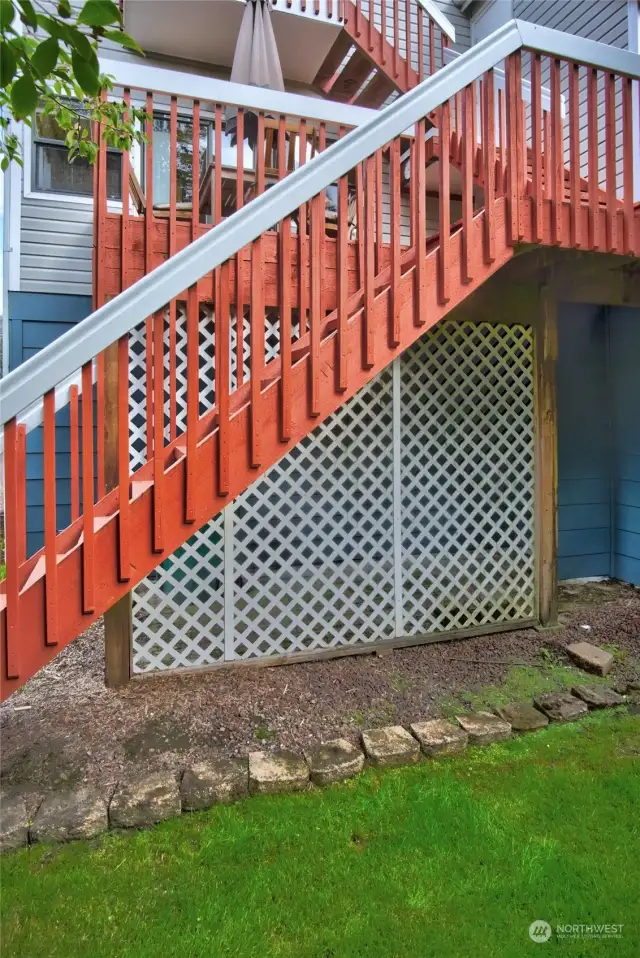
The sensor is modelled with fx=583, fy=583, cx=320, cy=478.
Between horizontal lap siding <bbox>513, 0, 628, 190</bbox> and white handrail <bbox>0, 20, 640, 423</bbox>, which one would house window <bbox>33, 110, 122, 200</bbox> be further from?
horizontal lap siding <bbox>513, 0, 628, 190</bbox>

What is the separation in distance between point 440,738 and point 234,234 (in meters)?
2.30

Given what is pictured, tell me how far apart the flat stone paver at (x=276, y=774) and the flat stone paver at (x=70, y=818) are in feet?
1.91

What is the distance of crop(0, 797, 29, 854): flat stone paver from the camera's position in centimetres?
208

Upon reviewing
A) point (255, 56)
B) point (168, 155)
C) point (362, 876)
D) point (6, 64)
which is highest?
point (255, 56)

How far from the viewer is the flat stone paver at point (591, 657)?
348 cm

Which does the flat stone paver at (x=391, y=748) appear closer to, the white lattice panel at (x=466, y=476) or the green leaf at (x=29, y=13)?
the white lattice panel at (x=466, y=476)

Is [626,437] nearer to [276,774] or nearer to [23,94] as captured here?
[276,774]

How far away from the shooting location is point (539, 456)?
14.0 ft

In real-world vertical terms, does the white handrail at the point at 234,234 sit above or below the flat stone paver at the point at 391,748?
above

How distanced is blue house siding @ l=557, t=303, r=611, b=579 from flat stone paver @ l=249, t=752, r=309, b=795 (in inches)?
145

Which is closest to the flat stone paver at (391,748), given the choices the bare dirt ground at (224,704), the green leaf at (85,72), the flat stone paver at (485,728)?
the bare dirt ground at (224,704)

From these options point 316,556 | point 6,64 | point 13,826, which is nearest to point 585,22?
point 316,556

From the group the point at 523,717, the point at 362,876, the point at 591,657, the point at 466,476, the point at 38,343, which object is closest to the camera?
the point at 362,876

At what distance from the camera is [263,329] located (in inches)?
80.9
